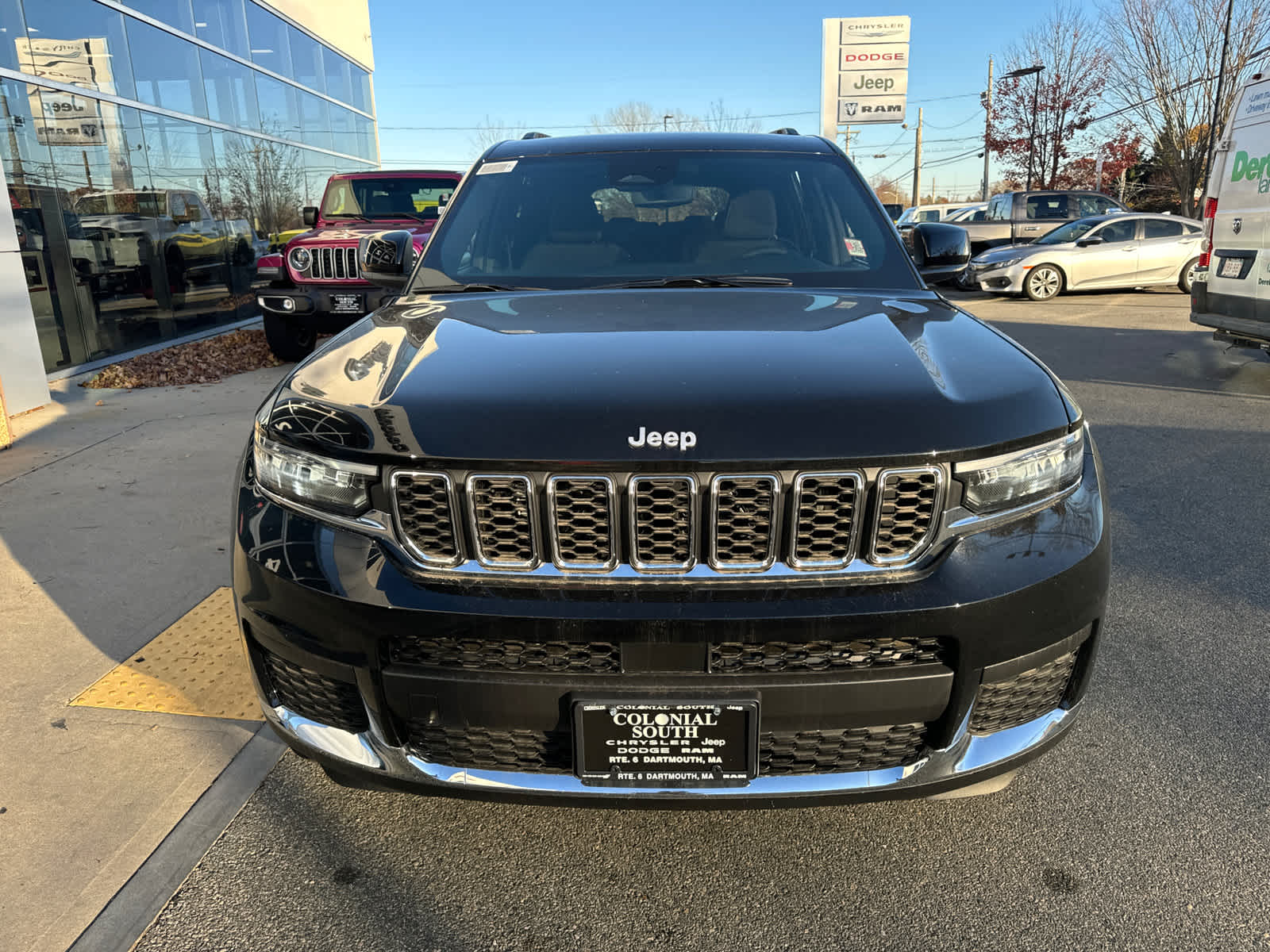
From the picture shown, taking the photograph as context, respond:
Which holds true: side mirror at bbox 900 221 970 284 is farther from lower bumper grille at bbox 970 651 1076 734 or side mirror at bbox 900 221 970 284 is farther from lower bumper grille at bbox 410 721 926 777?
lower bumper grille at bbox 410 721 926 777

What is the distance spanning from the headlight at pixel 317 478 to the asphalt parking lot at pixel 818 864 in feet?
3.09

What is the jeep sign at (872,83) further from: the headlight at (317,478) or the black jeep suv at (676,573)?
the headlight at (317,478)

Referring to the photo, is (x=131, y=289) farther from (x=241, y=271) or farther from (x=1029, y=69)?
(x=1029, y=69)

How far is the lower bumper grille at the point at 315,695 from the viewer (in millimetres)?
1899

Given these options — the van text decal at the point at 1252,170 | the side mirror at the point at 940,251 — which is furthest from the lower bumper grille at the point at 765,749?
the van text decal at the point at 1252,170

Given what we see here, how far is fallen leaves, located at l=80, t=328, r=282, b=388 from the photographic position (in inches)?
357

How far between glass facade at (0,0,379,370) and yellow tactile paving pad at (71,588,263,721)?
249 inches

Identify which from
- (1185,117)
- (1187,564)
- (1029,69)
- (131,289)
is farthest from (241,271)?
(1029,69)

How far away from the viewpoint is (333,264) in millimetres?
9453

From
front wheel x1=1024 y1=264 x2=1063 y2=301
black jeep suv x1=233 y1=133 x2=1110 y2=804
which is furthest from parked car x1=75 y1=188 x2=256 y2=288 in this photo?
front wheel x1=1024 y1=264 x2=1063 y2=301

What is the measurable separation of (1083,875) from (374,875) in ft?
5.48

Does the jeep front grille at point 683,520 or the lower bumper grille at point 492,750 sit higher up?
the jeep front grille at point 683,520

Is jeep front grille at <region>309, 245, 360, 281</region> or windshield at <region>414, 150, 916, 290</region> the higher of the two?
windshield at <region>414, 150, 916, 290</region>

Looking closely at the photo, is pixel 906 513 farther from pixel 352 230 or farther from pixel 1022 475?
pixel 352 230
